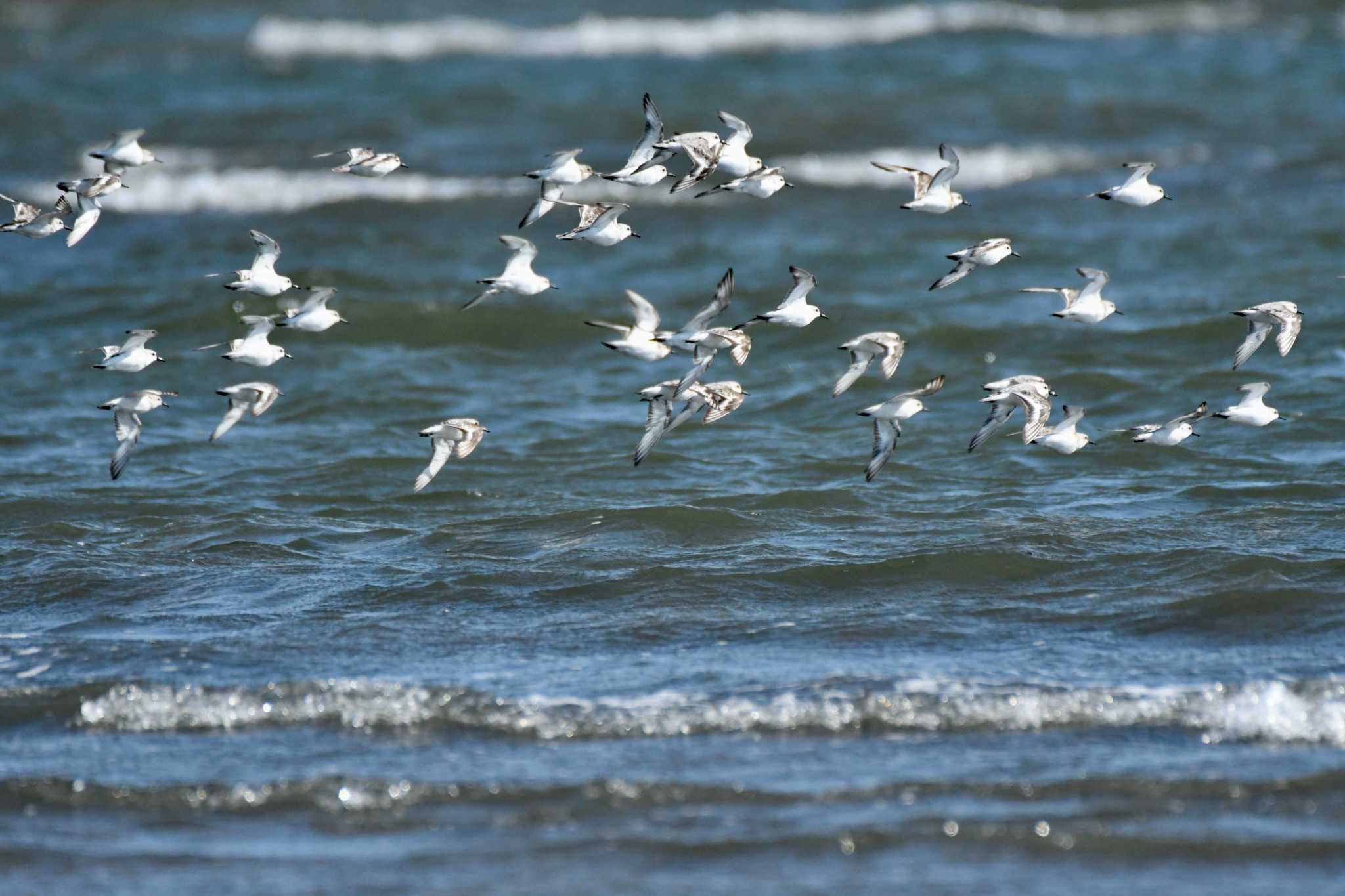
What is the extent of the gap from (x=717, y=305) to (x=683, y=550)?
195 cm

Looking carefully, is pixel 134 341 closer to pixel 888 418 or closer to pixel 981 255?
pixel 888 418

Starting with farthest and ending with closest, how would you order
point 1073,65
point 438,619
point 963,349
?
1. point 1073,65
2. point 963,349
3. point 438,619

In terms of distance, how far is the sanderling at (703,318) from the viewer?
33.1ft

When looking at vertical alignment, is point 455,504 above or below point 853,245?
above

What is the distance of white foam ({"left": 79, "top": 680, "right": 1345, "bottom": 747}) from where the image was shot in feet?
27.6

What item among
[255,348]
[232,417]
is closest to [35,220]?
[255,348]

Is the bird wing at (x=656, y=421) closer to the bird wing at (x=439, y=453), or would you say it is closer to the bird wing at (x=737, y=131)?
the bird wing at (x=439, y=453)

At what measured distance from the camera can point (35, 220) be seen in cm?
1115

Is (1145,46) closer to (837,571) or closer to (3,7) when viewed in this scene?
(837,571)

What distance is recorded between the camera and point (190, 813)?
25.8ft

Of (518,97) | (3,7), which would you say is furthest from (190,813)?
(3,7)

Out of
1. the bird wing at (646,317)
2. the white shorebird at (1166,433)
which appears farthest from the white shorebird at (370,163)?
the white shorebird at (1166,433)

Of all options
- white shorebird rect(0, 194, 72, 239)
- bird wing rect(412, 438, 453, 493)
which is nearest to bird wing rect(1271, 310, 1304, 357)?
bird wing rect(412, 438, 453, 493)

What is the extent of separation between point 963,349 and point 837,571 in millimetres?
6127
